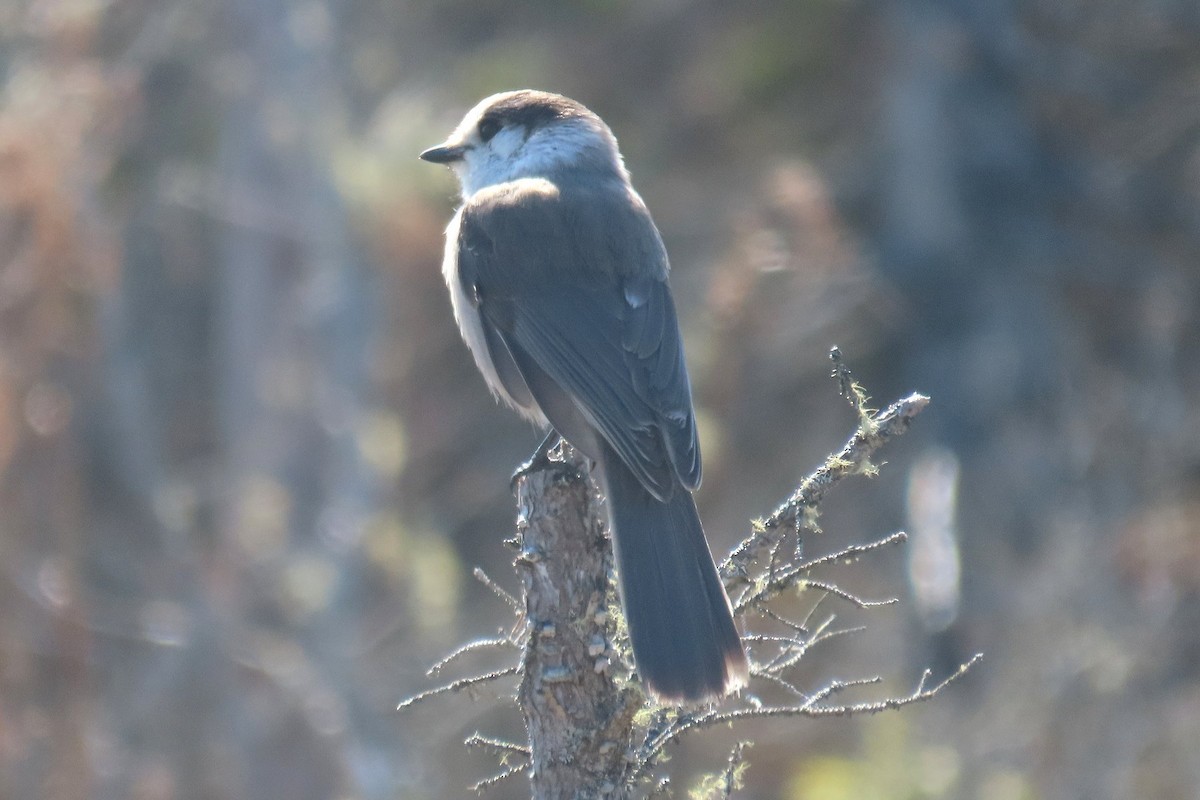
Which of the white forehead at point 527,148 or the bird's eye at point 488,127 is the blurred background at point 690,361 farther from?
the bird's eye at point 488,127

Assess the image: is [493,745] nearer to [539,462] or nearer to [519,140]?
[539,462]

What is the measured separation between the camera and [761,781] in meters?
8.29

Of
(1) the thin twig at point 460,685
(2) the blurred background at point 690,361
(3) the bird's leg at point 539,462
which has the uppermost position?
(1) the thin twig at point 460,685

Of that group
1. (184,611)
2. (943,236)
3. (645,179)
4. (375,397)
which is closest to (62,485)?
(184,611)

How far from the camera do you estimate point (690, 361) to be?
6938 millimetres

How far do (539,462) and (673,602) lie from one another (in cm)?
67

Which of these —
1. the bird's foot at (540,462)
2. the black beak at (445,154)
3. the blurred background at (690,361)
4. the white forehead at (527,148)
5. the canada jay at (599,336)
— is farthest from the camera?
the blurred background at (690,361)

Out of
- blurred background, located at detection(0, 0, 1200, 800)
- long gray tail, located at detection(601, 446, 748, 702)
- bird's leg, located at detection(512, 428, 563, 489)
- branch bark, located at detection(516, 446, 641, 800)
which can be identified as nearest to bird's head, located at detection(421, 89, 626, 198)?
bird's leg, located at detection(512, 428, 563, 489)

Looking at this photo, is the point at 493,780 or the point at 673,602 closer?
the point at 493,780

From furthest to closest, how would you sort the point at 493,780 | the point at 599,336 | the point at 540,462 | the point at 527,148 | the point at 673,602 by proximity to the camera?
the point at 527,148, the point at 599,336, the point at 540,462, the point at 673,602, the point at 493,780

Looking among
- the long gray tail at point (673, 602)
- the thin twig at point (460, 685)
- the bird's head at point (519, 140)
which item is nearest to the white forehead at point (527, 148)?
the bird's head at point (519, 140)

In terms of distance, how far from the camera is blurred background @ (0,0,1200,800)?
6.82 meters

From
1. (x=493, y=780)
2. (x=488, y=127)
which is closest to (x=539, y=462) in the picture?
(x=493, y=780)

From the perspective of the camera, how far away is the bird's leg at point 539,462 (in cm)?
345
